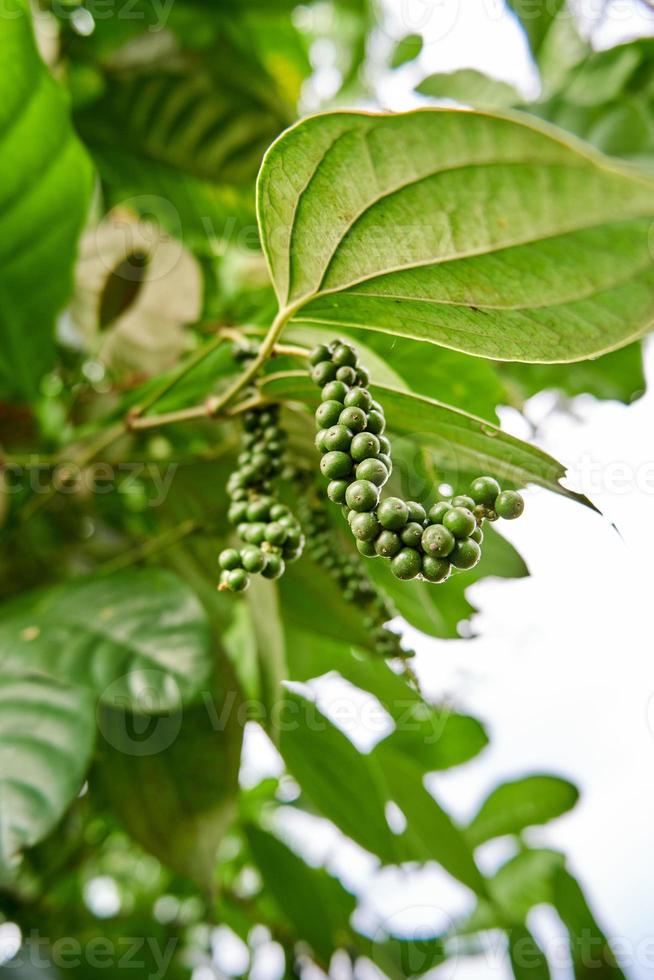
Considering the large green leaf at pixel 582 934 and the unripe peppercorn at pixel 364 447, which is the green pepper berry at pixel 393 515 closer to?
the unripe peppercorn at pixel 364 447

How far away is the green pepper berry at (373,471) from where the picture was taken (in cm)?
34

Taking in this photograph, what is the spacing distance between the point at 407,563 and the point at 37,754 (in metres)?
0.37

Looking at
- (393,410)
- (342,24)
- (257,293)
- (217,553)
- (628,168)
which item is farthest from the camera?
(342,24)

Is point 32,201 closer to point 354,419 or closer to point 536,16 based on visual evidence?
point 354,419

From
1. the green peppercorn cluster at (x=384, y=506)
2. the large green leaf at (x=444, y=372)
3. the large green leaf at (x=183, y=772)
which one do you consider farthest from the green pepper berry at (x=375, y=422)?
the large green leaf at (x=183, y=772)

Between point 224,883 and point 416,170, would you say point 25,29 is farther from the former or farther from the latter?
point 224,883

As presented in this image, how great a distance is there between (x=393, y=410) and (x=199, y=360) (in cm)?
17

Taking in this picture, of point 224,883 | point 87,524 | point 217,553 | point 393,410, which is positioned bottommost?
point 224,883

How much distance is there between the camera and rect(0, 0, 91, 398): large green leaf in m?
0.62

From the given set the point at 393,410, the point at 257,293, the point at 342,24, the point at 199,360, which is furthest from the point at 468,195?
the point at 342,24

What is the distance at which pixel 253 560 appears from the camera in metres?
0.39

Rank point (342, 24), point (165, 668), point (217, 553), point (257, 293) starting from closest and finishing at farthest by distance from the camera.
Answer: point (165, 668)
point (217, 553)
point (257, 293)
point (342, 24)

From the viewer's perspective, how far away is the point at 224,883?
126 centimetres

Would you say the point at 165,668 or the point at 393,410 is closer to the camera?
the point at 393,410
